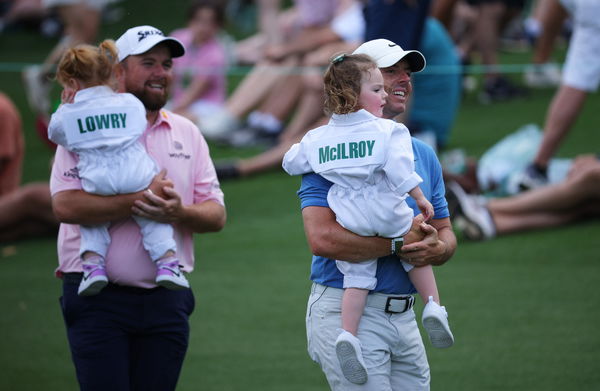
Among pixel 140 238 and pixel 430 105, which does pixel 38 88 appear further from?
pixel 140 238

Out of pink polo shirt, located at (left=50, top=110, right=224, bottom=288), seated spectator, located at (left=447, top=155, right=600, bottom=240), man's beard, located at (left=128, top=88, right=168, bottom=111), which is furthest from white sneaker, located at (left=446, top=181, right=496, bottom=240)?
man's beard, located at (left=128, top=88, right=168, bottom=111)

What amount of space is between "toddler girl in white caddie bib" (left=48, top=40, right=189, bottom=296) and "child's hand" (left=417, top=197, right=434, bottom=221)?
106 cm

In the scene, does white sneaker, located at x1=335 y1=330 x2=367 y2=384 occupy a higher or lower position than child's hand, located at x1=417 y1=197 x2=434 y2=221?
lower

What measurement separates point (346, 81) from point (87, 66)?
1144 millimetres

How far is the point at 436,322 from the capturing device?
3680 mm

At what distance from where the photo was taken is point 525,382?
203 inches

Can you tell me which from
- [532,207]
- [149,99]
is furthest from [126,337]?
[532,207]

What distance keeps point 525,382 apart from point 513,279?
1590mm

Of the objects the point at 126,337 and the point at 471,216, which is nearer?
the point at 126,337

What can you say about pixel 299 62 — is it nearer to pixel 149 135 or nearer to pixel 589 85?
pixel 589 85

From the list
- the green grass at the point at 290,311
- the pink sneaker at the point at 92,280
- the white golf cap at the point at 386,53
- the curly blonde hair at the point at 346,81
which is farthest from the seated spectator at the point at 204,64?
the curly blonde hair at the point at 346,81

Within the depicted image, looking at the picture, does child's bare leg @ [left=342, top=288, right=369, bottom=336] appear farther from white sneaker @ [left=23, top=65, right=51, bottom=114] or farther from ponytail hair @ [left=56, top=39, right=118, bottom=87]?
white sneaker @ [left=23, top=65, right=51, bottom=114]

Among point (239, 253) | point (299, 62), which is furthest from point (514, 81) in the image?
point (239, 253)

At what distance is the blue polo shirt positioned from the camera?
3.69m
